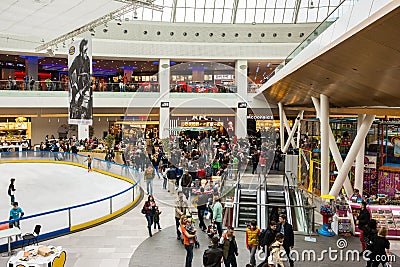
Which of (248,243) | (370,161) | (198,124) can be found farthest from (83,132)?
(248,243)

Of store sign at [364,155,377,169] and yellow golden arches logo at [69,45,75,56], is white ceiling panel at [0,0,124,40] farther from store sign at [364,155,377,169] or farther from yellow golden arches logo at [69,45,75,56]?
store sign at [364,155,377,169]

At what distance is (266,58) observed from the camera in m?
32.7

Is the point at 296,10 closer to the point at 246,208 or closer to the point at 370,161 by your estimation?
the point at 370,161

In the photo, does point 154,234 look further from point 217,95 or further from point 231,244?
point 217,95

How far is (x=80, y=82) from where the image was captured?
1895 centimetres

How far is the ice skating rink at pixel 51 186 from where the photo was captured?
53.8 ft

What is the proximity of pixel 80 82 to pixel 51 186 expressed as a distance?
17.4ft

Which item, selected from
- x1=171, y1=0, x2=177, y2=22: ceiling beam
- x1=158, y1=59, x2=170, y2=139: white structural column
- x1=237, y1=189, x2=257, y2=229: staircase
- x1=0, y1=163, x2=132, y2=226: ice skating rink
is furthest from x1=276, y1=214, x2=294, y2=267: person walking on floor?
x1=171, y1=0, x2=177, y2=22: ceiling beam

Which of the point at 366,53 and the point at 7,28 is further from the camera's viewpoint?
the point at 7,28

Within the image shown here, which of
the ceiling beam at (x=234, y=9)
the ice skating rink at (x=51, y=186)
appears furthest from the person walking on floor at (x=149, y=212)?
the ceiling beam at (x=234, y=9)

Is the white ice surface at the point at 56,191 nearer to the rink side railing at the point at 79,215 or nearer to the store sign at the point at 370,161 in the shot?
the rink side railing at the point at 79,215

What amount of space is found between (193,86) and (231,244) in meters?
25.1

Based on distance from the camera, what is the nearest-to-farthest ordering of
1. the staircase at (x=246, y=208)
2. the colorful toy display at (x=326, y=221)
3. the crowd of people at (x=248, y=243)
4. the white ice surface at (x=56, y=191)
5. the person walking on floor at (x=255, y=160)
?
the crowd of people at (x=248, y=243) → the colorful toy display at (x=326, y=221) → the white ice surface at (x=56, y=191) → the staircase at (x=246, y=208) → the person walking on floor at (x=255, y=160)

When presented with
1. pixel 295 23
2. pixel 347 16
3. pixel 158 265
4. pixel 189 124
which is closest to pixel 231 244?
pixel 158 265
